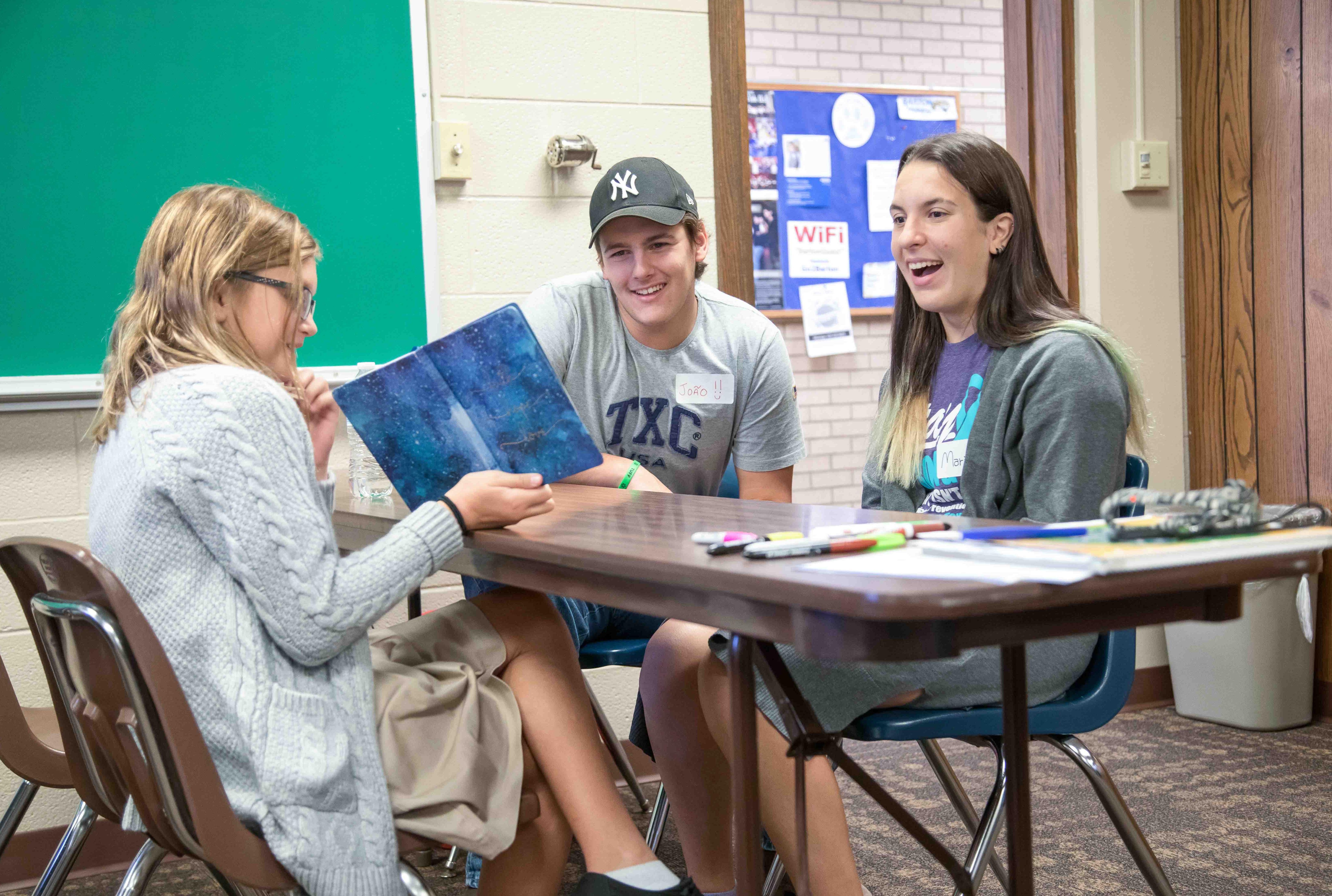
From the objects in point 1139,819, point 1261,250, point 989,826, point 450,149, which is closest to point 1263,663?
point 1139,819

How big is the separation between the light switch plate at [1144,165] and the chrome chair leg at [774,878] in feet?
7.64

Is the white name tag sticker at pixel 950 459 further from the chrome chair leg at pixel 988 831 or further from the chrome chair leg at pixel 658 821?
the chrome chair leg at pixel 658 821

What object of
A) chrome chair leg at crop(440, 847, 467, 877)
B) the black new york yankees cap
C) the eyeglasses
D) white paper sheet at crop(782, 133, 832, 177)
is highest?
white paper sheet at crop(782, 133, 832, 177)

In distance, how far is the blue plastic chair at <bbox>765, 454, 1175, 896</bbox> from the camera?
1.43 metres

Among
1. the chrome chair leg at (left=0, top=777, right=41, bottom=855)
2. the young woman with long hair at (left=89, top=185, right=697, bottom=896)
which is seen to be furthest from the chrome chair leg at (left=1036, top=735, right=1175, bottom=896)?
the chrome chair leg at (left=0, top=777, right=41, bottom=855)

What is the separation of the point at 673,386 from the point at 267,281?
0.88 meters

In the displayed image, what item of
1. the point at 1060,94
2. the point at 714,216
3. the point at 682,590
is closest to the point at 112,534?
the point at 682,590

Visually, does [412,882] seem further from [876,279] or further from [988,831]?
[876,279]

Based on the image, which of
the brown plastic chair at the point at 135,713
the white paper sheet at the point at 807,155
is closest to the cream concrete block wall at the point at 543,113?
the brown plastic chair at the point at 135,713

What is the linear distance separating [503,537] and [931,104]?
201 inches

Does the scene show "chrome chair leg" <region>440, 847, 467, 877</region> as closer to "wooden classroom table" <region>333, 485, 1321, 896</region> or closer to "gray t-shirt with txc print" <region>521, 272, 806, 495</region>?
"gray t-shirt with txc print" <region>521, 272, 806, 495</region>

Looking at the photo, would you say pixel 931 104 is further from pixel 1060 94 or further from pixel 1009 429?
pixel 1009 429

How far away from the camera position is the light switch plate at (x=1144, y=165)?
3318 mm

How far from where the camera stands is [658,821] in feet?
6.98
